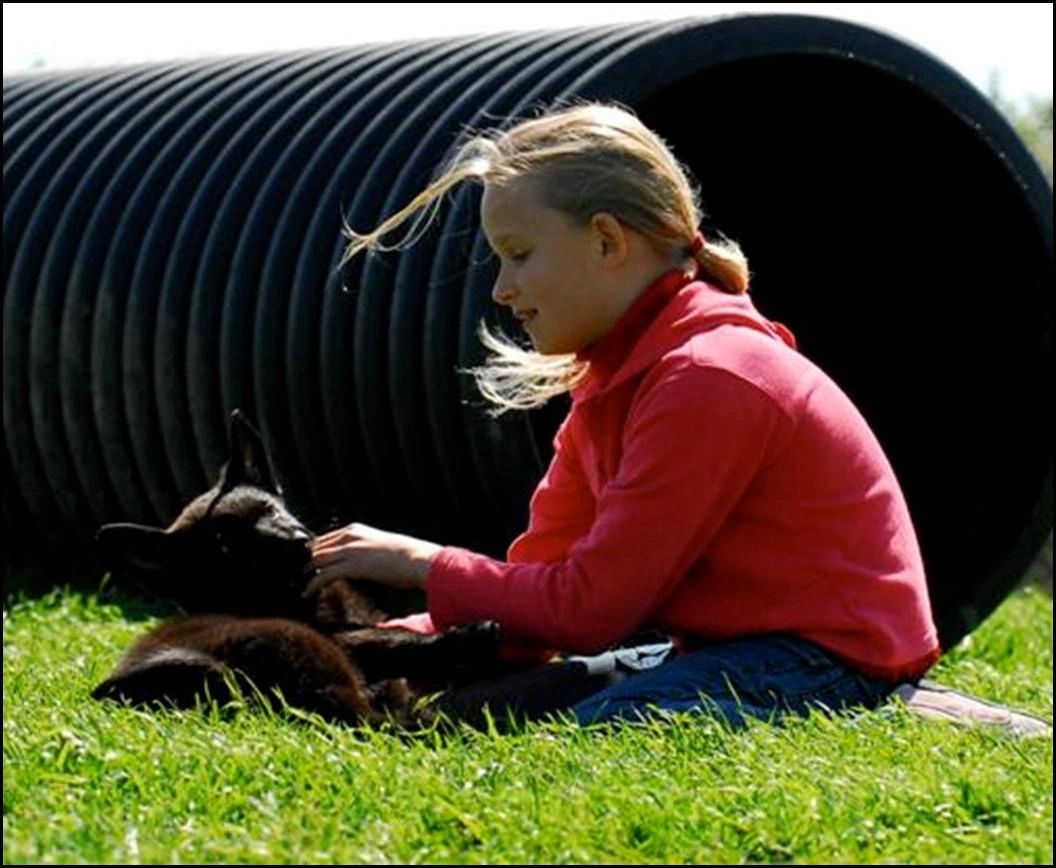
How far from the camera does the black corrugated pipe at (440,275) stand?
916 cm

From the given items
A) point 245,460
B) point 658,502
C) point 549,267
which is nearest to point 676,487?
point 658,502

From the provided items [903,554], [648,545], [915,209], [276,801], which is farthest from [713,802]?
[915,209]

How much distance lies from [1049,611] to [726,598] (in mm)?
5907

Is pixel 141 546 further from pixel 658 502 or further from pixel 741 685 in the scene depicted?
pixel 741 685

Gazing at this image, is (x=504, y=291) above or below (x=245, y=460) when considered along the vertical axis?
above

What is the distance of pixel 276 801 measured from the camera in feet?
15.4

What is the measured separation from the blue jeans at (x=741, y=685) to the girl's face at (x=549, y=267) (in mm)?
847

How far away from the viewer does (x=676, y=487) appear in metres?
5.79

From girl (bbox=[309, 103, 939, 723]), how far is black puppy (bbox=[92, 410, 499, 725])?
0.13 m

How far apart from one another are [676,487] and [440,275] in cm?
312

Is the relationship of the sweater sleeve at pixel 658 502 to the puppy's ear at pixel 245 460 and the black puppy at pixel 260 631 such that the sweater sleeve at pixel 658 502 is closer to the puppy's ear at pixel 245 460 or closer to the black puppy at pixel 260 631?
→ the black puppy at pixel 260 631

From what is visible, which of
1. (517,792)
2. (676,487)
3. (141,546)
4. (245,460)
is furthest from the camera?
(245,460)

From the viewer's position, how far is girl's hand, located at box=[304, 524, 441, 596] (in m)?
6.06

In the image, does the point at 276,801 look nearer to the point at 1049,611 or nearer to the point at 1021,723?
the point at 1021,723
